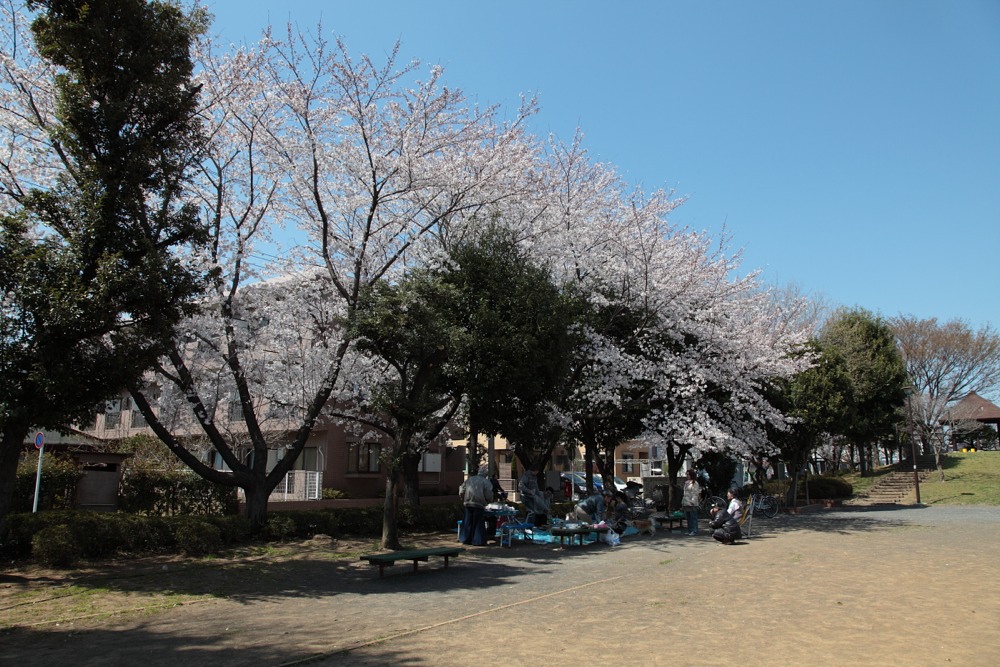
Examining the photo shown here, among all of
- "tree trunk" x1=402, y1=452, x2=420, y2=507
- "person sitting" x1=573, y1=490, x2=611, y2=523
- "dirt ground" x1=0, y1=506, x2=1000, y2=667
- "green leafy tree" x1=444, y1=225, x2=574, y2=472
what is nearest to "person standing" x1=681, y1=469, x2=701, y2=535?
"person sitting" x1=573, y1=490, x2=611, y2=523

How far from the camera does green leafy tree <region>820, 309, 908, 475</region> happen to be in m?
32.2

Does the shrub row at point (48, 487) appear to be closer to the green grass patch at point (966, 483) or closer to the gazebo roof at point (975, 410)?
the green grass patch at point (966, 483)

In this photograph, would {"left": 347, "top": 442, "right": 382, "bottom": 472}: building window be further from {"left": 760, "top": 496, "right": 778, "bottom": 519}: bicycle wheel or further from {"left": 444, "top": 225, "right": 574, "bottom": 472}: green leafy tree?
{"left": 760, "top": 496, "right": 778, "bottom": 519}: bicycle wheel

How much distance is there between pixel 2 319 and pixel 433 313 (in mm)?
6747

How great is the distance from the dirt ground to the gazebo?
3764cm

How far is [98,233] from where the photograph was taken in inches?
361

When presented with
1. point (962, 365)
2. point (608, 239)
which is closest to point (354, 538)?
point (608, 239)

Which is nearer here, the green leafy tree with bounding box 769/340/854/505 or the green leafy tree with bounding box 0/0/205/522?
the green leafy tree with bounding box 0/0/205/522

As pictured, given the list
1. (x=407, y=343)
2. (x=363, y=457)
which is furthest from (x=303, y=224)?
(x=363, y=457)

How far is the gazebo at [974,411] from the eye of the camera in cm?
4419

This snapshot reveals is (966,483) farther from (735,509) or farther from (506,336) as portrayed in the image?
(506,336)

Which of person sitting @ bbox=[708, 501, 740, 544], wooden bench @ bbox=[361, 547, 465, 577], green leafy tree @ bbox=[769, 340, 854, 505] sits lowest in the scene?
person sitting @ bbox=[708, 501, 740, 544]

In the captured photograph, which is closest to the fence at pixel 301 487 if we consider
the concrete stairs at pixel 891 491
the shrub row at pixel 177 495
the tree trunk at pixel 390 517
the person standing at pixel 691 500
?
the shrub row at pixel 177 495

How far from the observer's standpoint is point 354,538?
15258 mm
